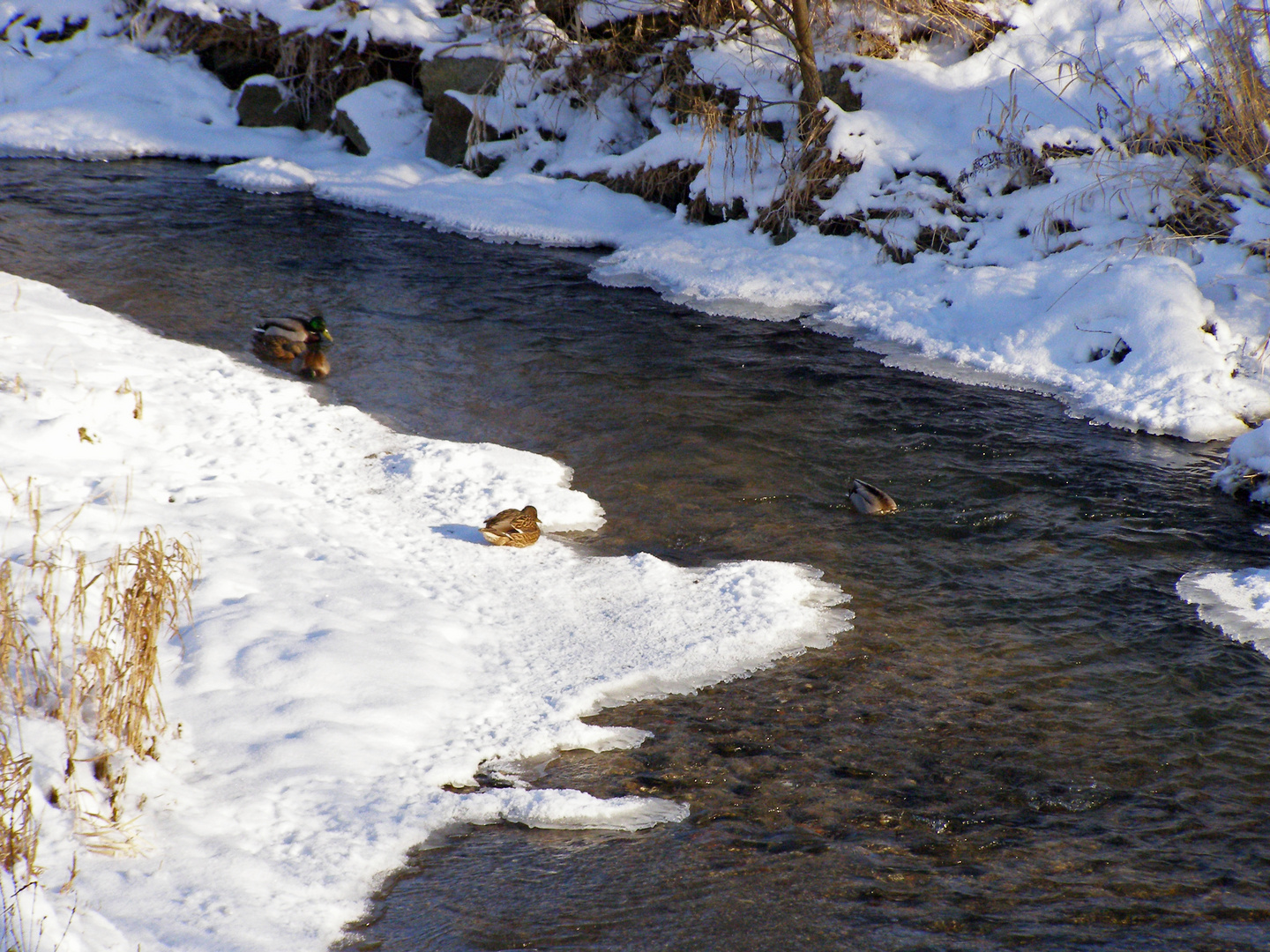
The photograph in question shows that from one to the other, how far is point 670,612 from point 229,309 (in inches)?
236

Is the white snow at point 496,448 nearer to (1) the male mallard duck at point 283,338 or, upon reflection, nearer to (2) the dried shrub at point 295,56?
(2) the dried shrub at point 295,56

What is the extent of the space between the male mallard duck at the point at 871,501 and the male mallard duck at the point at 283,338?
4.47 meters

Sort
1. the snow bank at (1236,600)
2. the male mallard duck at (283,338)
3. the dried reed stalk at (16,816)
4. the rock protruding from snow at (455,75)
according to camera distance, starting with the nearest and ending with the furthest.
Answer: the dried reed stalk at (16,816) < the snow bank at (1236,600) < the male mallard duck at (283,338) < the rock protruding from snow at (455,75)

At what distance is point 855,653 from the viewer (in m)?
4.60

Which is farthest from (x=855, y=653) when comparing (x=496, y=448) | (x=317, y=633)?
(x=496, y=448)

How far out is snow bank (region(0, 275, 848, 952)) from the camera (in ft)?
10.3

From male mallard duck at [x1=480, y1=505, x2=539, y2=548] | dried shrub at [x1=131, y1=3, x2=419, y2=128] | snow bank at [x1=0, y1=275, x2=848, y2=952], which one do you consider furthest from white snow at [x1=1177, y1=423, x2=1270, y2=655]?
dried shrub at [x1=131, y1=3, x2=419, y2=128]

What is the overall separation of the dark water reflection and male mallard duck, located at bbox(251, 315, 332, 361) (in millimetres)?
323

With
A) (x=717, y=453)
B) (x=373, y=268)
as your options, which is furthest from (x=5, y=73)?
(x=717, y=453)

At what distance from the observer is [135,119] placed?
50.5 feet

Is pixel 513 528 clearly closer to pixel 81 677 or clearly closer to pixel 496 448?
pixel 496 448

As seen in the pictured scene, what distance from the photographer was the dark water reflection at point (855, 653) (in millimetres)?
3164

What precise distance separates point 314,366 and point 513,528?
3098 millimetres

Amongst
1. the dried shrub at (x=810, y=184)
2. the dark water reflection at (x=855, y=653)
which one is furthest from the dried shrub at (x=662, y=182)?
the dark water reflection at (x=855, y=653)
